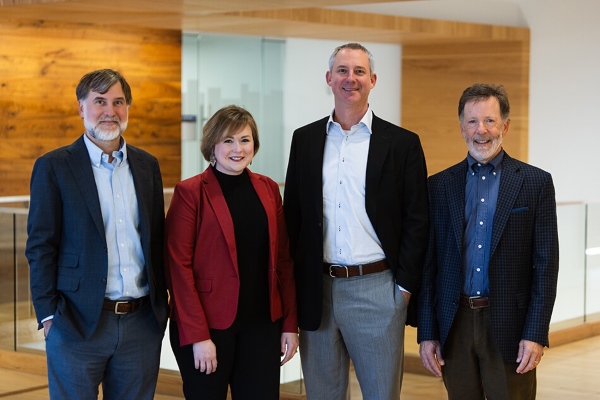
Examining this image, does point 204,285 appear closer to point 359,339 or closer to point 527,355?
point 359,339

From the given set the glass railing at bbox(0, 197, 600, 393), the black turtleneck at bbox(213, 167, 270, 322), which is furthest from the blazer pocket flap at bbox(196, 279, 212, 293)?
the glass railing at bbox(0, 197, 600, 393)

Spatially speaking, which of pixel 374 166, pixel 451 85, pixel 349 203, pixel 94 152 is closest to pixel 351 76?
pixel 374 166

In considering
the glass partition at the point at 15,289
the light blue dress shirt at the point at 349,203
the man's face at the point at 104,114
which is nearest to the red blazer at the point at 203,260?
the light blue dress shirt at the point at 349,203

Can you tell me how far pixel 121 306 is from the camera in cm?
356

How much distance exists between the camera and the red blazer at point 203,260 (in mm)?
3615

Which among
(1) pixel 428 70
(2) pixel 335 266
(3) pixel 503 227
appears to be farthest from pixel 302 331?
(1) pixel 428 70

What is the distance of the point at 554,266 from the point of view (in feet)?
11.4

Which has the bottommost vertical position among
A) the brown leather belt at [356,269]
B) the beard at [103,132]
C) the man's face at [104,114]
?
the brown leather belt at [356,269]

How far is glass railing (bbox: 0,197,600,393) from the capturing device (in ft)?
21.0

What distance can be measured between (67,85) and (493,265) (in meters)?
6.39

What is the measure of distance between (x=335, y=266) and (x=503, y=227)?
2.06 feet

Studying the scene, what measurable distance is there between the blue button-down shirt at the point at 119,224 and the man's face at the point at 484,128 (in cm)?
117

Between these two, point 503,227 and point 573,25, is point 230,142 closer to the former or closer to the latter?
point 503,227

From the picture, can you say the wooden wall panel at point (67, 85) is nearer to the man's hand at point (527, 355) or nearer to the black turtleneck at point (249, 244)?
the black turtleneck at point (249, 244)
